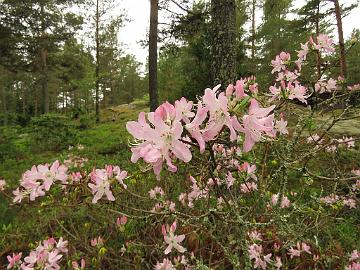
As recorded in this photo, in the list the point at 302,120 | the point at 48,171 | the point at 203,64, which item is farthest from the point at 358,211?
the point at 203,64

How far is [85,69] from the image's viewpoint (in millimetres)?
21766

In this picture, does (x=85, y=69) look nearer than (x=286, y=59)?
No

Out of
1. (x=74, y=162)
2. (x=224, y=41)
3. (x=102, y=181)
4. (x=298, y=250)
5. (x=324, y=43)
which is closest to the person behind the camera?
(x=102, y=181)

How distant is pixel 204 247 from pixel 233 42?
118 inches

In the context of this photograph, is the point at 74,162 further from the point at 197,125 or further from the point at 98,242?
the point at 197,125

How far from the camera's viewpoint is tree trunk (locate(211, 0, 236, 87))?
5.01 m

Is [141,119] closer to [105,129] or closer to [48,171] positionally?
[48,171]

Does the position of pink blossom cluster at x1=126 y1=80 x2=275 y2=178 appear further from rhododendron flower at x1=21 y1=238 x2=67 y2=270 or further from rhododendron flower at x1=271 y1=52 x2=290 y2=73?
rhododendron flower at x1=271 y1=52 x2=290 y2=73

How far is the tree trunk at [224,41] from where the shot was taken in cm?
501

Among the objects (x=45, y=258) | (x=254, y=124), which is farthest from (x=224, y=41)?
(x=254, y=124)

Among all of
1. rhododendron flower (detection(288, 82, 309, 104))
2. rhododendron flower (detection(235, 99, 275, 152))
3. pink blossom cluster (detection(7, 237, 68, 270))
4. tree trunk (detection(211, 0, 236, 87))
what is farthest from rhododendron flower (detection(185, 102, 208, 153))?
tree trunk (detection(211, 0, 236, 87))

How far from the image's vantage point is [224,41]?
16.6 feet

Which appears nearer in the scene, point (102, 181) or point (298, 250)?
point (102, 181)

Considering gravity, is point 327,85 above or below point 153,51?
below
